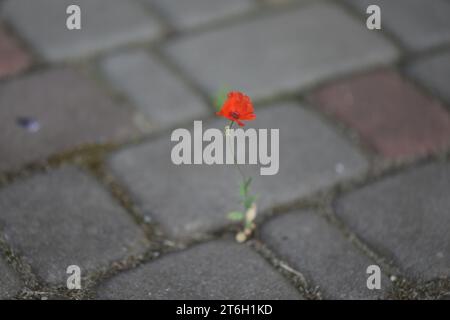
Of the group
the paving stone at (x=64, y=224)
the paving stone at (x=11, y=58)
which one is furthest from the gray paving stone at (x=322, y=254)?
the paving stone at (x=11, y=58)

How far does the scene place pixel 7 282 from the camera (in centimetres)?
169

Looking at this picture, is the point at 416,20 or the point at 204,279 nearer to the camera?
the point at 204,279

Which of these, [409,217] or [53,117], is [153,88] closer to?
[53,117]

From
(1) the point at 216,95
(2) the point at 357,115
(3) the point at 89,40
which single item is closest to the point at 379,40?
(2) the point at 357,115

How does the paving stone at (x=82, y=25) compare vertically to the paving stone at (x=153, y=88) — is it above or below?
above

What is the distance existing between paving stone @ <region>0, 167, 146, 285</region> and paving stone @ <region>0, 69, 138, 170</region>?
0.40ft

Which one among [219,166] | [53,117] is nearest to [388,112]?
[219,166]

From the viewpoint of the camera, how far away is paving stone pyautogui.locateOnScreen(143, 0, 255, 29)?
8.50 ft

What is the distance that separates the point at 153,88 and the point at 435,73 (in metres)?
0.92

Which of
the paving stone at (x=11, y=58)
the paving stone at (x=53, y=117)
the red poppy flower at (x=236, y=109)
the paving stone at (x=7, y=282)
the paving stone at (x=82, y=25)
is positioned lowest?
the paving stone at (x=7, y=282)

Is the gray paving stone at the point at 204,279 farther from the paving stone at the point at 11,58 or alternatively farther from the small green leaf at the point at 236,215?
the paving stone at the point at 11,58

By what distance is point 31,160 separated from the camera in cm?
204

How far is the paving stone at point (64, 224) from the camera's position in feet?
5.78

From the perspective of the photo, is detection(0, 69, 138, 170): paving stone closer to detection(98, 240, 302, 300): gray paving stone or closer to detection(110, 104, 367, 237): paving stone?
detection(110, 104, 367, 237): paving stone
